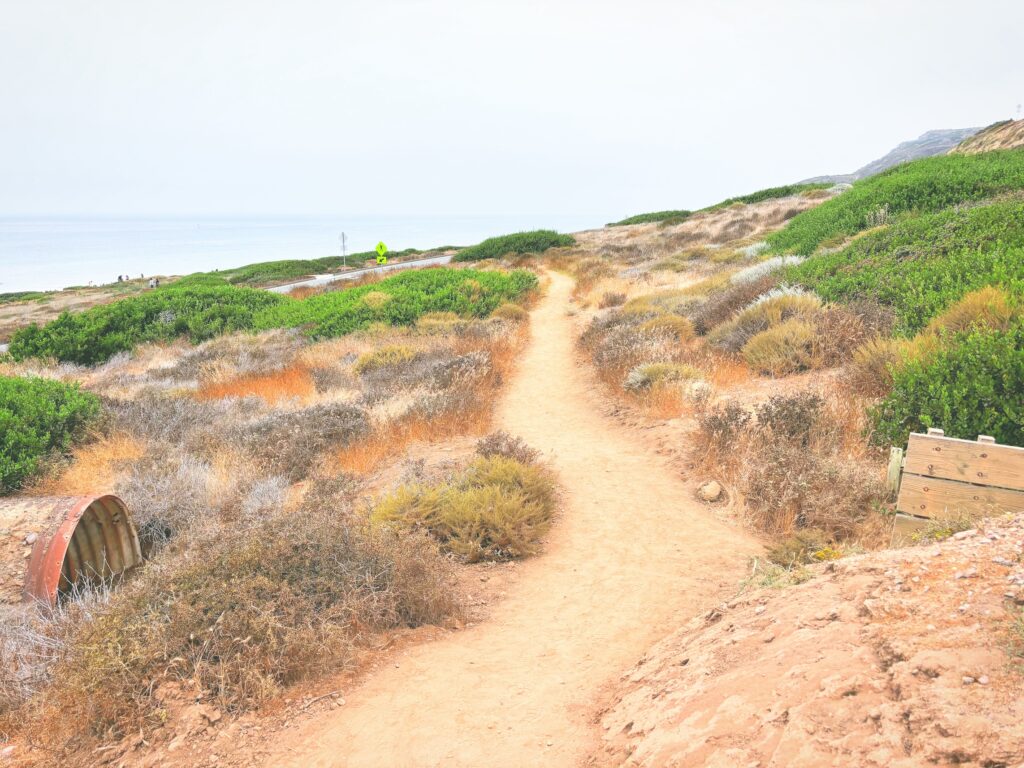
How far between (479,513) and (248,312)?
17.8 m

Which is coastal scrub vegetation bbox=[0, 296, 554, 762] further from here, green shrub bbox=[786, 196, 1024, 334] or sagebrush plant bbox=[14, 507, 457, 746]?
green shrub bbox=[786, 196, 1024, 334]

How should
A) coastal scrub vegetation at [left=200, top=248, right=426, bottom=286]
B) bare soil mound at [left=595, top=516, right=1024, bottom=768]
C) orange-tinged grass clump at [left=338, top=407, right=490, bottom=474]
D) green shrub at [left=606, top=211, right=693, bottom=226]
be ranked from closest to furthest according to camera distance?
bare soil mound at [left=595, top=516, right=1024, bottom=768], orange-tinged grass clump at [left=338, top=407, right=490, bottom=474], coastal scrub vegetation at [left=200, top=248, right=426, bottom=286], green shrub at [left=606, top=211, right=693, bottom=226]

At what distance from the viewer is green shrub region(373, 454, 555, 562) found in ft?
18.8

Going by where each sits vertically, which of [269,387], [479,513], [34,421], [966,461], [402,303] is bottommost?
[479,513]

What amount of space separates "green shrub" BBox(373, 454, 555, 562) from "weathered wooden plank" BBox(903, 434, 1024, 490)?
3.21 m

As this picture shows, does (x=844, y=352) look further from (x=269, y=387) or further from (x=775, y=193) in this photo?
(x=775, y=193)

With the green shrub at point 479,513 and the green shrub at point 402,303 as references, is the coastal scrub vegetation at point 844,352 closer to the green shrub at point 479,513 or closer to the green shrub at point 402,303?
the green shrub at point 479,513

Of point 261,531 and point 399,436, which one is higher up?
point 261,531

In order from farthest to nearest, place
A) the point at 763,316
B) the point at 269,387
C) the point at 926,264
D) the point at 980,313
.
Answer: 1. the point at 269,387
2. the point at 763,316
3. the point at 926,264
4. the point at 980,313

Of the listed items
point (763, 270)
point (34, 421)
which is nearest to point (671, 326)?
point (763, 270)

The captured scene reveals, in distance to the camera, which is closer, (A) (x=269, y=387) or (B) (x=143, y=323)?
(A) (x=269, y=387)

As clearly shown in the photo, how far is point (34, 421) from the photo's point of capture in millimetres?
8508

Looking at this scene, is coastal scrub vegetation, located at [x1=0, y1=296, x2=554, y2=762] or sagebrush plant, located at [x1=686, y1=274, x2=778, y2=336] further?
sagebrush plant, located at [x1=686, y1=274, x2=778, y2=336]

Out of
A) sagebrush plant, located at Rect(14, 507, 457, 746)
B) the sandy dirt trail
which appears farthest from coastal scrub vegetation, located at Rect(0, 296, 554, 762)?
the sandy dirt trail
